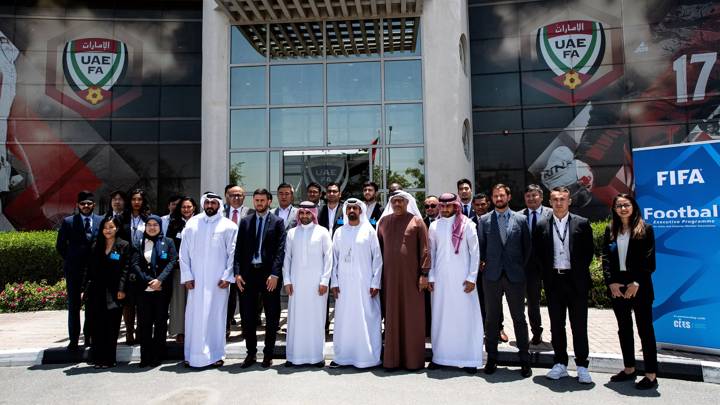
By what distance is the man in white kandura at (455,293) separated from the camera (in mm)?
5133

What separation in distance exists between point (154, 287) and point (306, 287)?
1.82m

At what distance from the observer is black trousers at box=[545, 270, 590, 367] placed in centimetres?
468

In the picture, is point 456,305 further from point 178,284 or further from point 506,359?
point 178,284

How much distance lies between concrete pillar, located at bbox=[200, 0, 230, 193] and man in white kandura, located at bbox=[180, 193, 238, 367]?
638 centimetres

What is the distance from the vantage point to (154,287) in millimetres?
5477

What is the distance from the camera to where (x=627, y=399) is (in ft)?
13.7

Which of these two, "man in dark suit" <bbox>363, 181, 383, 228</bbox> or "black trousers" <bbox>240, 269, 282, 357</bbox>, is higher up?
"man in dark suit" <bbox>363, 181, 383, 228</bbox>

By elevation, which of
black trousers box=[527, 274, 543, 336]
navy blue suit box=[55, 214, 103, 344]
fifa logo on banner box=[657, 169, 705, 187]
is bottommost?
black trousers box=[527, 274, 543, 336]

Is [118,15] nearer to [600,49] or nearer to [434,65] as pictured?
[434,65]


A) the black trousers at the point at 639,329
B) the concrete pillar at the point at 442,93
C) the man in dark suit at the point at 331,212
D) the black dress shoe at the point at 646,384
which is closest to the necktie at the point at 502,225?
the black trousers at the point at 639,329

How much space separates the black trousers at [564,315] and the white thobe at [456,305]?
78 cm

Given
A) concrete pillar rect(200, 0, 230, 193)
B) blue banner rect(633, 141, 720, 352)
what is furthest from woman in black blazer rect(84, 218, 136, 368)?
blue banner rect(633, 141, 720, 352)

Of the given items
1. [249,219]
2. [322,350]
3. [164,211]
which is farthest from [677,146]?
[164,211]

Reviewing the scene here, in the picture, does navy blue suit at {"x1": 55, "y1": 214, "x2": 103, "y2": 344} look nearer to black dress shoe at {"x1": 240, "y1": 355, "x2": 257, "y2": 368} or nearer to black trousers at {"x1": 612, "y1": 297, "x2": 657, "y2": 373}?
black dress shoe at {"x1": 240, "y1": 355, "x2": 257, "y2": 368}
